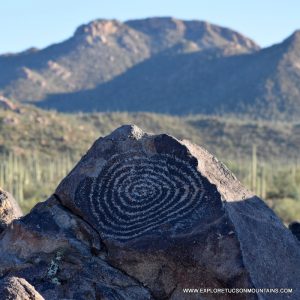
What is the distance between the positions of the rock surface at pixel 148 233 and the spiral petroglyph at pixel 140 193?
0.5 inches

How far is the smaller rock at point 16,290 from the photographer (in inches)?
249

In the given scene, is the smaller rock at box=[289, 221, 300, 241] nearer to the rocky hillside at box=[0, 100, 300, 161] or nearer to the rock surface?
the rock surface

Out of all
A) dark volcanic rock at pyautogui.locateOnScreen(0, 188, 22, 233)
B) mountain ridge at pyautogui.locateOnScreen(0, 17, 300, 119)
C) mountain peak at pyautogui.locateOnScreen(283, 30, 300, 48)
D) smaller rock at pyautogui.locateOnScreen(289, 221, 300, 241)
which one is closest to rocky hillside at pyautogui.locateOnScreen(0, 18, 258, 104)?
mountain ridge at pyautogui.locateOnScreen(0, 17, 300, 119)

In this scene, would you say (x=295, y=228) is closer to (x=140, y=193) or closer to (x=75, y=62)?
(x=140, y=193)

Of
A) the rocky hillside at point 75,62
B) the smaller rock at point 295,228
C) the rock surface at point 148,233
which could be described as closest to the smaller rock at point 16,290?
the rock surface at point 148,233

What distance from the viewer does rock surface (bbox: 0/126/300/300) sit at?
8.49 meters

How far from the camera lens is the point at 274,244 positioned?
30.2 ft

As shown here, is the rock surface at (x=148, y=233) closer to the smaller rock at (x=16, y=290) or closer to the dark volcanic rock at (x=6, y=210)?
the dark volcanic rock at (x=6, y=210)

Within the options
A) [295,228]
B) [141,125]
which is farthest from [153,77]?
[295,228]

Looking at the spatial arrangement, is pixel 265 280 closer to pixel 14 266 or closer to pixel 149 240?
pixel 149 240

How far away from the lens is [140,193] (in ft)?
31.2

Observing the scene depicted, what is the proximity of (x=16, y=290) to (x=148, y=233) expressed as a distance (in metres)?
2.63

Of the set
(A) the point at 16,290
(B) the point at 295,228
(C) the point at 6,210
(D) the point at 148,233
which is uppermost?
(A) the point at 16,290

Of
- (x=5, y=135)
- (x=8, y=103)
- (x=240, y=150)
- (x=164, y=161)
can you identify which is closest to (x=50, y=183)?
(x=5, y=135)
